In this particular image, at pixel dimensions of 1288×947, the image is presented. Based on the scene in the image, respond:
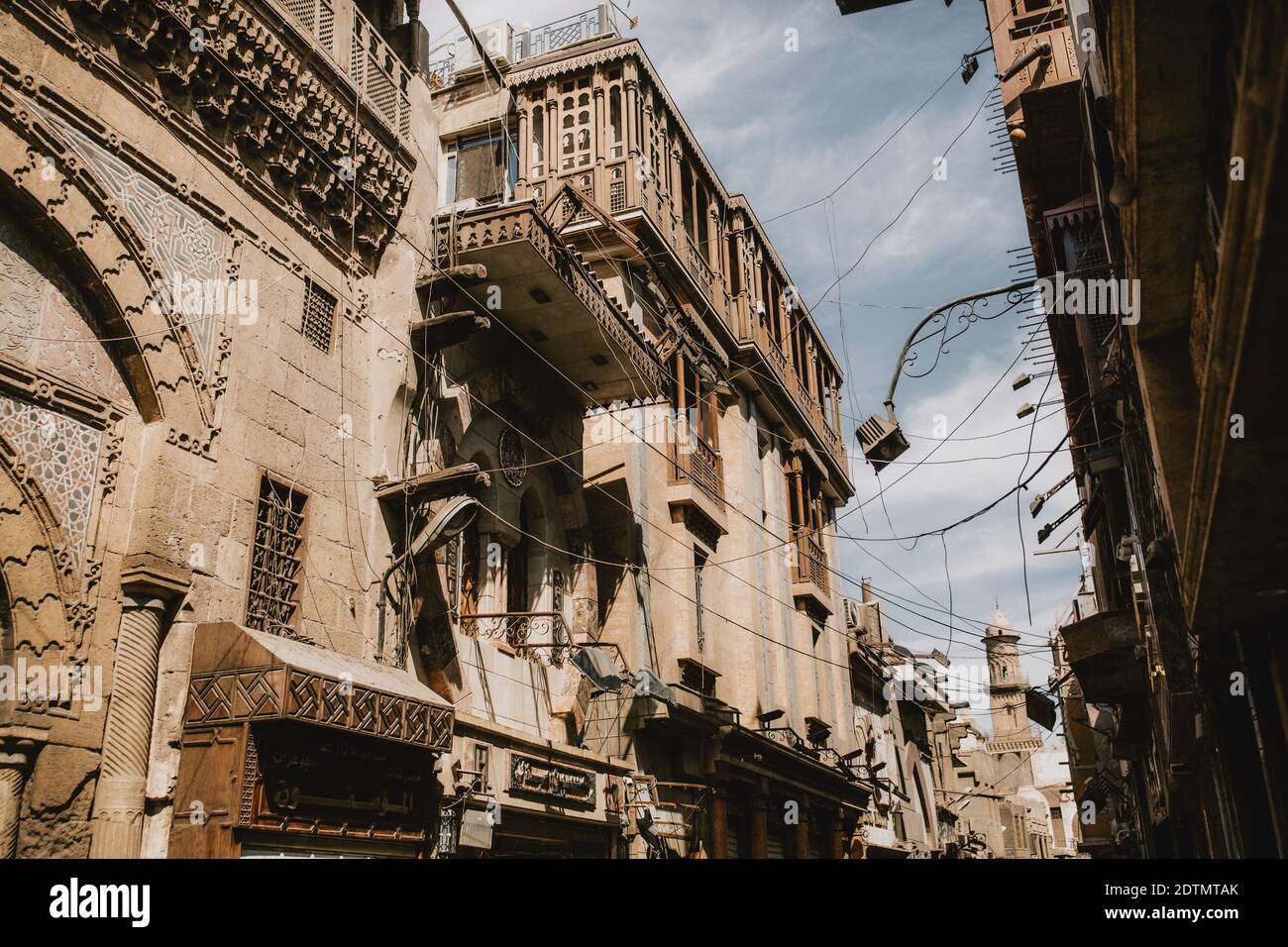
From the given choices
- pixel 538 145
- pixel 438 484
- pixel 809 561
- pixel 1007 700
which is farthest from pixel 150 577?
pixel 1007 700

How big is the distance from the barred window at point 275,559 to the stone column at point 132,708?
952 mm

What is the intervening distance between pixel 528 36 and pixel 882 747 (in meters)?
23.4

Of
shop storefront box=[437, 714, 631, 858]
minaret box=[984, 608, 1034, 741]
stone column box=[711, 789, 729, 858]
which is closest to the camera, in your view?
shop storefront box=[437, 714, 631, 858]

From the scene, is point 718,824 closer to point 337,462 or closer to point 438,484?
point 438,484

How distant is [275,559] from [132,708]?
2134 mm

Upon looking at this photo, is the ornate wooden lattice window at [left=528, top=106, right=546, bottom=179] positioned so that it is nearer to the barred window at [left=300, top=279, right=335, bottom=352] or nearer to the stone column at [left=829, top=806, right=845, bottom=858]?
the barred window at [left=300, top=279, right=335, bottom=352]

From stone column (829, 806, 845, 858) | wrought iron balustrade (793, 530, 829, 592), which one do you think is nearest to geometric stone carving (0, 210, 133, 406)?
wrought iron balustrade (793, 530, 829, 592)

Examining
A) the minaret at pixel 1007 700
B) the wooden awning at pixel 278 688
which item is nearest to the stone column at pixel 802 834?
the wooden awning at pixel 278 688

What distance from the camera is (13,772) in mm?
6988

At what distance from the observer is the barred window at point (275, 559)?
368 inches

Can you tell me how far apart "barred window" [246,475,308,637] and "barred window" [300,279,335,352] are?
1839mm

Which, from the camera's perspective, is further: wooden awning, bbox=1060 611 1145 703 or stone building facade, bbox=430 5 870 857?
wooden awning, bbox=1060 611 1145 703

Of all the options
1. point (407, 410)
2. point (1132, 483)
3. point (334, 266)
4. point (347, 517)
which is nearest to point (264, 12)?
point (334, 266)

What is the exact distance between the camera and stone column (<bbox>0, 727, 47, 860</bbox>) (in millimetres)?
6840
